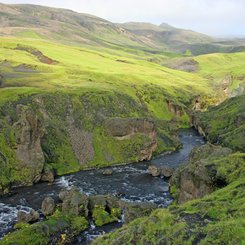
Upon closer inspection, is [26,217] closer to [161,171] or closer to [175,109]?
[161,171]

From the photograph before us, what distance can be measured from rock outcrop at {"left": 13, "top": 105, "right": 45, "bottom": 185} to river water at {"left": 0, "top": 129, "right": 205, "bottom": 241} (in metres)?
4.20

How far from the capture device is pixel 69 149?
10425cm

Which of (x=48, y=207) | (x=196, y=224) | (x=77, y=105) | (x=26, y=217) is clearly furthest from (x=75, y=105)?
(x=196, y=224)

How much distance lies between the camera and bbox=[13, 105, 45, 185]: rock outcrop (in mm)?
89812

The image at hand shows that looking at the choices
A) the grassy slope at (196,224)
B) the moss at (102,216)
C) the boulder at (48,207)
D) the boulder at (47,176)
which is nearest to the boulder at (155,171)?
Answer: the boulder at (47,176)

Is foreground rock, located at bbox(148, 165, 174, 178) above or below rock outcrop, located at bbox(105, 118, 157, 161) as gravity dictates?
below

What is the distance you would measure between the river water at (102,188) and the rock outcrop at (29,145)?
4.20 m

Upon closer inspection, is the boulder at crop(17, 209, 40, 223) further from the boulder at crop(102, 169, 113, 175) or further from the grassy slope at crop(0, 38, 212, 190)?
the boulder at crop(102, 169, 113, 175)

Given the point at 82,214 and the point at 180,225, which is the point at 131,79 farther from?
the point at 180,225

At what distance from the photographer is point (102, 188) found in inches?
3346

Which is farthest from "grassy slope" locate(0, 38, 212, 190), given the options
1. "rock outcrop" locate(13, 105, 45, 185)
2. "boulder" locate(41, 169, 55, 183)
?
"boulder" locate(41, 169, 55, 183)

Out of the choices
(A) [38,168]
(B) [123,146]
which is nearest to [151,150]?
(B) [123,146]

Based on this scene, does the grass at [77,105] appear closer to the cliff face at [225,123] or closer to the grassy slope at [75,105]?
the grassy slope at [75,105]

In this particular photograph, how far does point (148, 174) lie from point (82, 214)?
30.0 meters
